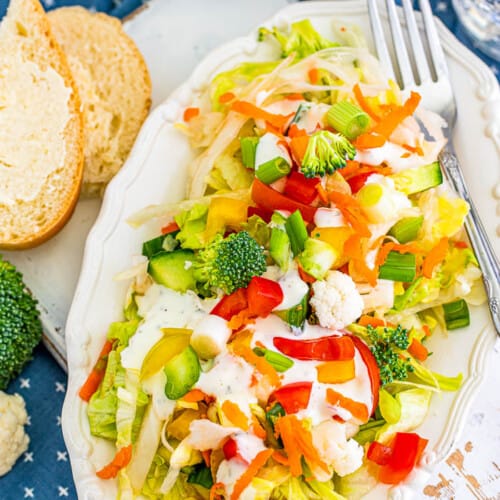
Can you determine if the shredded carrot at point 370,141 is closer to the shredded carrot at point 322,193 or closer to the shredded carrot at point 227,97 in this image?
the shredded carrot at point 322,193

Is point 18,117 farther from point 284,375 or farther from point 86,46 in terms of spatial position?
point 284,375

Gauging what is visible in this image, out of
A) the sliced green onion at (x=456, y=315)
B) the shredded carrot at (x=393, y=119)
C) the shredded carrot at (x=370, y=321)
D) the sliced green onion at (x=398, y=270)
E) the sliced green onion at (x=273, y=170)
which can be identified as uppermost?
the shredded carrot at (x=393, y=119)

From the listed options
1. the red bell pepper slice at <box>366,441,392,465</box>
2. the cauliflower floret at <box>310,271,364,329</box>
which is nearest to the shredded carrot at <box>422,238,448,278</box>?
the cauliflower floret at <box>310,271,364,329</box>

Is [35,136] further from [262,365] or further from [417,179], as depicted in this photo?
[417,179]

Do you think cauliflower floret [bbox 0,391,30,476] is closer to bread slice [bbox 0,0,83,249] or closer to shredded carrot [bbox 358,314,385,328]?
bread slice [bbox 0,0,83,249]

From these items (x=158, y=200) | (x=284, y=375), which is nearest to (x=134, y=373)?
(x=284, y=375)

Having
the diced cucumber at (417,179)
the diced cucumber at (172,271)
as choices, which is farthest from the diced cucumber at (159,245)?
the diced cucumber at (417,179)

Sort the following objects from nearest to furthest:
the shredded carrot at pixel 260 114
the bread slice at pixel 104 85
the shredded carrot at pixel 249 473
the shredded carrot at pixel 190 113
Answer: the shredded carrot at pixel 249 473 → the shredded carrot at pixel 260 114 → the shredded carrot at pixel 190 113 → the bread slice at pixel 104 85
